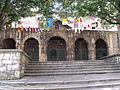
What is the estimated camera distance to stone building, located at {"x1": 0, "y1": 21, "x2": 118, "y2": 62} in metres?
17.2

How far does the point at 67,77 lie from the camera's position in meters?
6.28

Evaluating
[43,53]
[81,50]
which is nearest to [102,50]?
[81,50]

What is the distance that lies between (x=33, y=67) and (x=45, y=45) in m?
9.37

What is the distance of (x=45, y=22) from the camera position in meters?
10.5

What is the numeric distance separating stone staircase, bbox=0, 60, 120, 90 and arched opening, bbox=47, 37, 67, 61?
31.8ft

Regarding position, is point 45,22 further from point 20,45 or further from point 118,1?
point 20,45

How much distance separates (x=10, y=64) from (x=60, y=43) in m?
13.8

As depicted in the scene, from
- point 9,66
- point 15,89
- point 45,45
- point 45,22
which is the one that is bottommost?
point 15,89

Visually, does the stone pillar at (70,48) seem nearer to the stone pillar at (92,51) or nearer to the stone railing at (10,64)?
the stone pillar at (92,51)

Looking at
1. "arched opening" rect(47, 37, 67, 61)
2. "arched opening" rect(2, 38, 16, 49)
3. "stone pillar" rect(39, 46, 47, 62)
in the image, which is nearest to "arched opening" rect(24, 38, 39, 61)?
"stone pillar" rect(39, 46, 47, 62)

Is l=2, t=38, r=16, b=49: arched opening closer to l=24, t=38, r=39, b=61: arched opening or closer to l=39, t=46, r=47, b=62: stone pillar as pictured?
l=24, t=38, r=39, b=61: arched opening

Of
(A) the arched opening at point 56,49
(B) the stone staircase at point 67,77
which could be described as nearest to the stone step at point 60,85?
(B) the stone staircase at point 67,77

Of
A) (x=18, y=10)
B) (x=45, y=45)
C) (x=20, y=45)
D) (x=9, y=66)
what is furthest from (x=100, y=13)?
(x=20, y=45)

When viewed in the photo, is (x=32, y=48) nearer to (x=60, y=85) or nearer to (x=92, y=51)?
(x=92, y=51)
